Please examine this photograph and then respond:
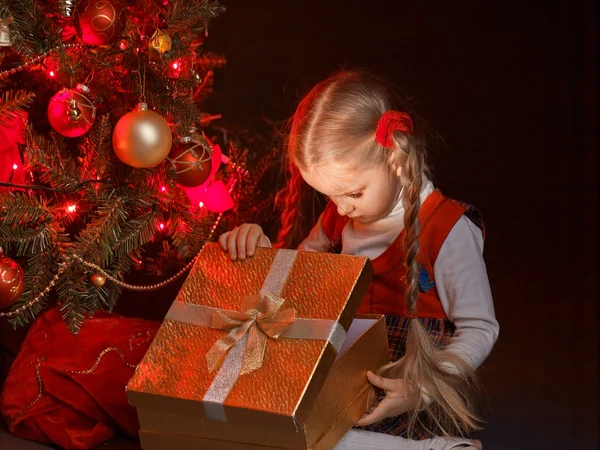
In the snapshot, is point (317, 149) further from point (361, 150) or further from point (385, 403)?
point (385, 403)

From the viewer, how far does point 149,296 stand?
2.16m

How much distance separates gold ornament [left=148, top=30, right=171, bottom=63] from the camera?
Answer: 1.36 meters

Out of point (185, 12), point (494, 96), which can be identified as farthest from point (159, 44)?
A: point (494, 96)

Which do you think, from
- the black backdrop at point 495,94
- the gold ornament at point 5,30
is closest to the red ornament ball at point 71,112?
the gold ornament at point 5,30

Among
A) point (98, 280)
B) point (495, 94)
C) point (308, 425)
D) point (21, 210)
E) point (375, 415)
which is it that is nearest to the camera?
point (308, 425)

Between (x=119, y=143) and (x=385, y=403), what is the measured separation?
22.3 inches

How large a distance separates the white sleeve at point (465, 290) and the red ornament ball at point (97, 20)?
2.07 ft

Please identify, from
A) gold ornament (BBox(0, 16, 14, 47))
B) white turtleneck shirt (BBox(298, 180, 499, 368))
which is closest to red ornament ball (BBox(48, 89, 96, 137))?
gold ornament (BBox(0, 16, 14, 47))

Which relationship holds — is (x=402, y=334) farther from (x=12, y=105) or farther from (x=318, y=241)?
(x=12, y=105)

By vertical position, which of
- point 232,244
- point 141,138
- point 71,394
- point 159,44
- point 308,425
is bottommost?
point 71,394

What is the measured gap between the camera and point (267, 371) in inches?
43.6

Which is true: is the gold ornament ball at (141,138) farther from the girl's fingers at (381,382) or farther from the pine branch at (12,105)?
the girl's fingers at (381,382)

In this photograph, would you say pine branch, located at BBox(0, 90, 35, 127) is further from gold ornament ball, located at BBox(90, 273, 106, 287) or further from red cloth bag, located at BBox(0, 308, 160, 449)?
red cloth bag, located at BBox(0, 308, 160, 449)

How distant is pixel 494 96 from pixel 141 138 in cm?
117
